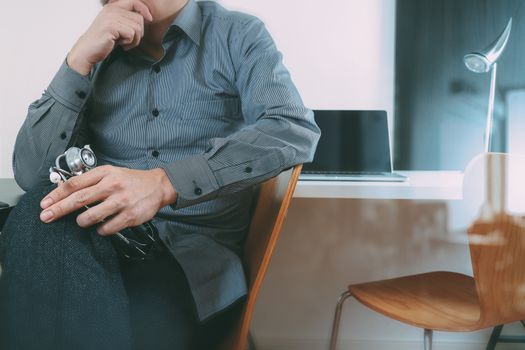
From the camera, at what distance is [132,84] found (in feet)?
3.43

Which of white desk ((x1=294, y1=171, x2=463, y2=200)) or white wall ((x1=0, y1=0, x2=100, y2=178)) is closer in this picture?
white desk ((x1=294, y1=171, x2=463, y2=200))

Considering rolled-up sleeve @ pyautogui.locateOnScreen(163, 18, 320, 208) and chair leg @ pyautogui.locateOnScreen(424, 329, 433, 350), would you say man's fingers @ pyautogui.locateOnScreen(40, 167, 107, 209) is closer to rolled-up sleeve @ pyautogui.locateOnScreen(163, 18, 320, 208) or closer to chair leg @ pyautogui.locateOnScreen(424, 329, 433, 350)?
rolled-up sleeve @ pyautogui.locateOnScreen(163, 18, 320, 208)

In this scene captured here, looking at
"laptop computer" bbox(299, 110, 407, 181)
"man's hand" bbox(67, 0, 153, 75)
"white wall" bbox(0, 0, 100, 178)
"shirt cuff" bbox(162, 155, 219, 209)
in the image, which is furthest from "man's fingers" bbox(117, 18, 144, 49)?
"white wall" bbox(0, 0, 100, 178)

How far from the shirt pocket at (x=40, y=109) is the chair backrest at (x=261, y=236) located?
418mm

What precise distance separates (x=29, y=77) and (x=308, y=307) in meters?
1.13

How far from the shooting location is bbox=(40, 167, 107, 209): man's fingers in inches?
27.1

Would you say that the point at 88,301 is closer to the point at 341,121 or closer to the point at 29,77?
the point at 341,121

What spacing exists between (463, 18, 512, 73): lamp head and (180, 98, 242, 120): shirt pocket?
827mm

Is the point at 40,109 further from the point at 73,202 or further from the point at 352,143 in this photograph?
the point at 352,143

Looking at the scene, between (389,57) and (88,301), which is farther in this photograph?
(389,57)

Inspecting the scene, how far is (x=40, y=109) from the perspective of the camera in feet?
3.14

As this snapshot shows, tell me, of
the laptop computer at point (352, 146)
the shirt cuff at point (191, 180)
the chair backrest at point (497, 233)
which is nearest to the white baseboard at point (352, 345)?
the laptop computer at point (352, 146)

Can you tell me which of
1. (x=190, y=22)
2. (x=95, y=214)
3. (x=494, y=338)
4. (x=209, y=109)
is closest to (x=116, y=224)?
(x=95, y=214)

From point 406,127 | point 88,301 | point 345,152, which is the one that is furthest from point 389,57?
point 88,301
